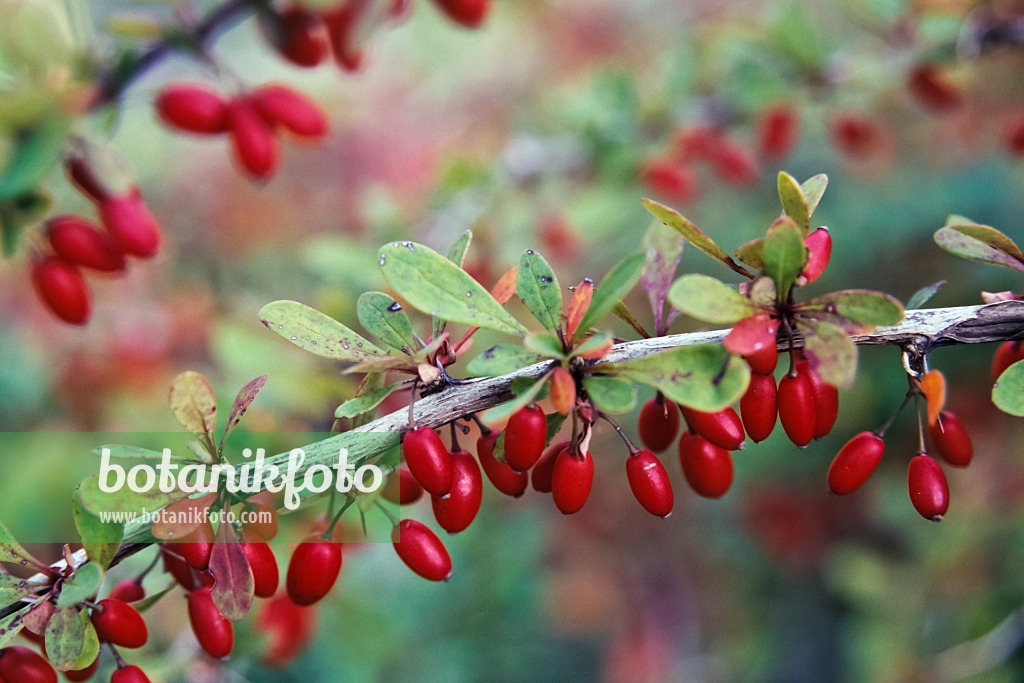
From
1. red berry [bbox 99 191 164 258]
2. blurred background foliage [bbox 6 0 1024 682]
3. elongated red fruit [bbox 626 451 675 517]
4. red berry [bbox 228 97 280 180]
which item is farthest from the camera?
blurred background foliage [bbox 6 0 1024 682]

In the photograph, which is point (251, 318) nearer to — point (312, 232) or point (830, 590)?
point (312, 232)

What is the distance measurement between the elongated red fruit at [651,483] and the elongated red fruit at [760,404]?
0.27ft

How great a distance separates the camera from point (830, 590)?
220 cm

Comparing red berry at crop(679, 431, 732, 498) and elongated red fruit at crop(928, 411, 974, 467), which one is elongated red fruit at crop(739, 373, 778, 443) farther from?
elongated red fruit at crop(928, 411, 974, 467)

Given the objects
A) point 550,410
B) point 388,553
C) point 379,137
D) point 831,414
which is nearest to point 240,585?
point 550,410

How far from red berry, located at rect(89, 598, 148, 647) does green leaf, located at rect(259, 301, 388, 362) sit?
10.6 inches

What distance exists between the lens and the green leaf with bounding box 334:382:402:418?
0.54m

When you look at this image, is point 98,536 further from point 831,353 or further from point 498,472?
point 831,353

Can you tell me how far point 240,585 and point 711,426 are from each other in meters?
0.41

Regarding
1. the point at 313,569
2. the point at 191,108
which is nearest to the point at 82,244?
the point at 191,108

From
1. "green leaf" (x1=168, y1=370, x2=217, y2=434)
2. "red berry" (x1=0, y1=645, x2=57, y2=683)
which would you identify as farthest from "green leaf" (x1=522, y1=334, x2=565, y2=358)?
"red berry" (x1=0, y1=645, x2=57, y2=683)

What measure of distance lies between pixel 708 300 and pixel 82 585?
1.70 ft

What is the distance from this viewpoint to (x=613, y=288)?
500mm

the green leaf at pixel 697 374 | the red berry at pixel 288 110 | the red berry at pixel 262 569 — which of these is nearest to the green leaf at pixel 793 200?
the green leaf at pixel 697 374
